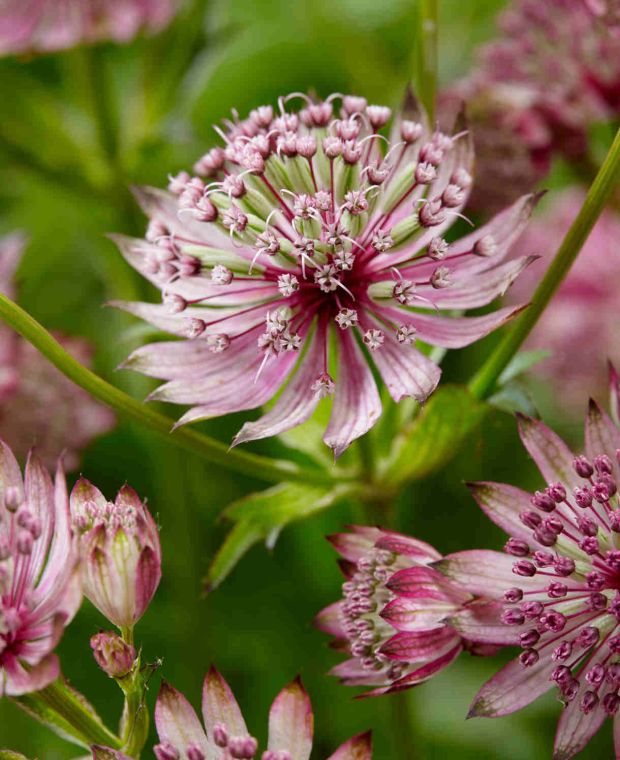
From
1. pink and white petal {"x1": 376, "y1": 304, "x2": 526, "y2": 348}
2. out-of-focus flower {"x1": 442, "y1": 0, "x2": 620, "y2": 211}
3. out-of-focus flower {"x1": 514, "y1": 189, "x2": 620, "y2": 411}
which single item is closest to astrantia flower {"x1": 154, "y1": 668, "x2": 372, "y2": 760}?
pink and white petal {"x1": 376, "y1": 304, "x2": 526, "y2": 348}

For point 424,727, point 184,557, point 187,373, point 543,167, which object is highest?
point 543,167

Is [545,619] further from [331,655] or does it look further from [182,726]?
[331,655]

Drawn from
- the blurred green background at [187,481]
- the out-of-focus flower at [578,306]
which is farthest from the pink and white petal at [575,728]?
the out-of-focus flower at [578,306]

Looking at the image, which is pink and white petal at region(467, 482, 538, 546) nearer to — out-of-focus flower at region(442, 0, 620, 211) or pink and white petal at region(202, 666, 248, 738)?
pink and white petal at region(202, 666, 248, 738)

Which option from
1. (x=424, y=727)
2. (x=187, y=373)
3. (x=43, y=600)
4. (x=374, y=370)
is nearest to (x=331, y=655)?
(x=424, y=727)

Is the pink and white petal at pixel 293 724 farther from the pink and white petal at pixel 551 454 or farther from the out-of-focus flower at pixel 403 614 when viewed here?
the pink and white petal at pixel 551 454

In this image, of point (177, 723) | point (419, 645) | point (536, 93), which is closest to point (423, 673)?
point (419, 645)
